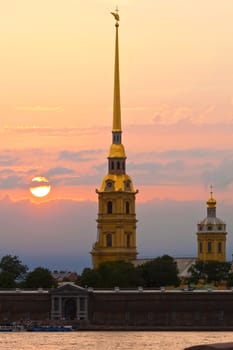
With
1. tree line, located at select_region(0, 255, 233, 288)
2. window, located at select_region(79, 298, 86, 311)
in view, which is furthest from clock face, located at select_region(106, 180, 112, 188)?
window, located at select_region(79, 298, 86, 311)

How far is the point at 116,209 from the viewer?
132 meters

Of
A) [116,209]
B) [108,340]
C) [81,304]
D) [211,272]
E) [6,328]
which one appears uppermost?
[116,209]

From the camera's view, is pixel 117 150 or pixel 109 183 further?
pixel 109 183

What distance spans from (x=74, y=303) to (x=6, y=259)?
49.7ft

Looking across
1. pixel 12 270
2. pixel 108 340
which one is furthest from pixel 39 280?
pixel 108 340

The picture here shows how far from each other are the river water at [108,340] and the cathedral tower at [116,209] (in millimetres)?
32578

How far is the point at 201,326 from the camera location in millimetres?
107625

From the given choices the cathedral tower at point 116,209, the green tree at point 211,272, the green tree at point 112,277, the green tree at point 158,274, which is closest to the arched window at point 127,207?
the cathedral tower at point 116,209

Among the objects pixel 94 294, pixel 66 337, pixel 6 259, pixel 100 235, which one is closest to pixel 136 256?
pixel 100 235

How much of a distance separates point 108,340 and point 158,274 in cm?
3292

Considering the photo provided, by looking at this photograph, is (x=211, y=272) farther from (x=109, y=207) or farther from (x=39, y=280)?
(x=39, y=280)

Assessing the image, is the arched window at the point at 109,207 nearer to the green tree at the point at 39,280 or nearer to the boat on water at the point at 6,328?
the green tree at the point at 39,280

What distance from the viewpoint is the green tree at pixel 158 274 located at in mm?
121812

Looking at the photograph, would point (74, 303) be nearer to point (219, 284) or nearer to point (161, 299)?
point (161, 299)
